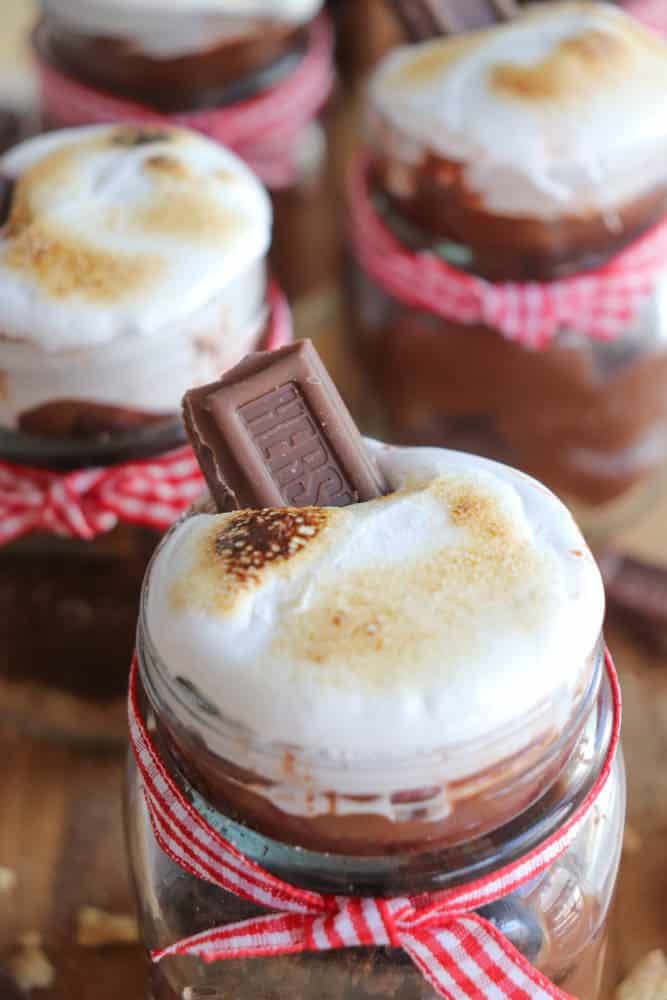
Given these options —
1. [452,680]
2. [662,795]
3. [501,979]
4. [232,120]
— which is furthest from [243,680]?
[232,120]

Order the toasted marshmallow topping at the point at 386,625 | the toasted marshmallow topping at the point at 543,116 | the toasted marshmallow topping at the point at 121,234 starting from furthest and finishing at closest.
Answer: the toasted marshmallow topping at the point at 543,116 → the toasted marshmallow topping at the point at 121,234 → the toasted marshmallow topping at the point at 386,625

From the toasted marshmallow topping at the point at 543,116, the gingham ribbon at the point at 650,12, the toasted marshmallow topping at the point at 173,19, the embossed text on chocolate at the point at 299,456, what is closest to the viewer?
the embossed text on chocolate at the point at 299,456

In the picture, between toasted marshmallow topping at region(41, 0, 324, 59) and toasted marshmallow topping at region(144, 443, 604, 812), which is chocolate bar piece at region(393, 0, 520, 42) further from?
toasted marshmallow topping at region(144, 443, 604, 812)

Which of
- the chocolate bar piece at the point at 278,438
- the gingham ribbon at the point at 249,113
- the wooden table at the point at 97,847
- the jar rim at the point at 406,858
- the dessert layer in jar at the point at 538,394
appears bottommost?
the wooden table at the point at 97,847

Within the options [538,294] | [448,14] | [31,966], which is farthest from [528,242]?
[31,966]


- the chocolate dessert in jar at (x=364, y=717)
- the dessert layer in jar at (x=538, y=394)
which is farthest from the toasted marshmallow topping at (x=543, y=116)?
the chocolate dessert in jar at (x=364, y=717)

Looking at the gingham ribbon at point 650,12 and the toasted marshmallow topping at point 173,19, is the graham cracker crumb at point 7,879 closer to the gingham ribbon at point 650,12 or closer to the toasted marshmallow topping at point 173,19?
the toasted marshmallow topping at point 173,19

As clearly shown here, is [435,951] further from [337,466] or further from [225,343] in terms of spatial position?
[225,343]
